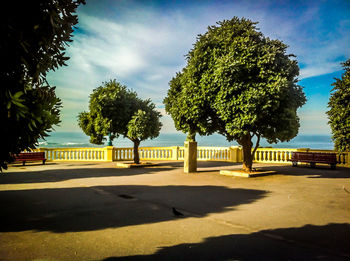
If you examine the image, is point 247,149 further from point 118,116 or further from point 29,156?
point 29,156

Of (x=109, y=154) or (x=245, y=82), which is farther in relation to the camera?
(x=109, y=154)

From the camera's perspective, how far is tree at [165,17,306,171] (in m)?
12.2

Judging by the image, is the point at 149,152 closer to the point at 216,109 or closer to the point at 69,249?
the point at 216,109

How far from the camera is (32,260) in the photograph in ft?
13.5

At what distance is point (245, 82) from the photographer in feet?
42.1

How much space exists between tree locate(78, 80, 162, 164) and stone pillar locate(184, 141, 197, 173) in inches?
157

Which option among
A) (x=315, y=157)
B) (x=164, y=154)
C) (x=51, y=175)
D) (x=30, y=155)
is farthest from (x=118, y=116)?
(x=315, y=157)

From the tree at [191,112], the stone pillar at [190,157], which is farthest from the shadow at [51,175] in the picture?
the tree at [191,112]

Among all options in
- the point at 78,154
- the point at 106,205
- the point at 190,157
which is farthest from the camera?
the point at 78,154

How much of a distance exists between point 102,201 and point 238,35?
36.9 ft

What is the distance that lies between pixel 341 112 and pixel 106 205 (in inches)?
460

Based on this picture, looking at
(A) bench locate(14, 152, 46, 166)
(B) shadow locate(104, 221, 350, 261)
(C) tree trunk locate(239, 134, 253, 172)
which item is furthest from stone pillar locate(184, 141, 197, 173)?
(A) bench locate(14, 152, 46, 166)

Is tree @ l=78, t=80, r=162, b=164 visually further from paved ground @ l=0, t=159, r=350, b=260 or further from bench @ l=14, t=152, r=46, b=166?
paved ground @ l=0, t=159, r=350, b=260

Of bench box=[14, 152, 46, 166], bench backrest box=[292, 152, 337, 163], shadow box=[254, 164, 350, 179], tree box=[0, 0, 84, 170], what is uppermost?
tree box=[0, 0, 84, 170]
